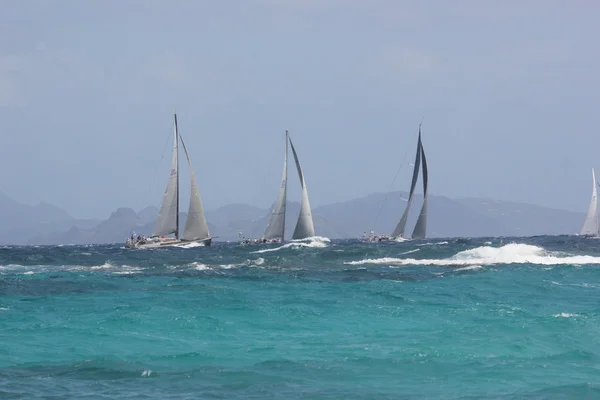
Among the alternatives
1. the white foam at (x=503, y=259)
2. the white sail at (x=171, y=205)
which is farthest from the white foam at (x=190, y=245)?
the white foam at (x=503, y=259)

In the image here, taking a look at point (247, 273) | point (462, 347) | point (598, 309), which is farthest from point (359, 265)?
point (462, 347)

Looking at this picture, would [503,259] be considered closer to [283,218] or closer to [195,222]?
[195,222]

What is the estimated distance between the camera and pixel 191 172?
88125 mm

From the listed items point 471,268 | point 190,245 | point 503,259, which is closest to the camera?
point 471,268

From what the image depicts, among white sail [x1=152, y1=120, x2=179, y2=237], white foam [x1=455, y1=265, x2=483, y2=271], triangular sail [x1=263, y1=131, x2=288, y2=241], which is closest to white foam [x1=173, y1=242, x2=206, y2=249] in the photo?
white sail [x1=152, y1=120, x2=179, y2=237]

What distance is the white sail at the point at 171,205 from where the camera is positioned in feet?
286

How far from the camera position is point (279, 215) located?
101938 mm

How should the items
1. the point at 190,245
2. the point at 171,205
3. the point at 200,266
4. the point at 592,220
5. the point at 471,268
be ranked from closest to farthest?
1. the point at 471,268
2. the point at 200,266
3. the point at 171,205
4. the point at 190,245
5. the point at 592,220

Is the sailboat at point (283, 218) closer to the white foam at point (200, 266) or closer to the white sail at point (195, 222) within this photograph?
the white sail at point (195, 222)

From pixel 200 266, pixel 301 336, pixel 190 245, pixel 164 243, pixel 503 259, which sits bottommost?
pixel 301 336

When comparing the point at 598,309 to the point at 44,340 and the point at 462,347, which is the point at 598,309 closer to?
the point at 462,347

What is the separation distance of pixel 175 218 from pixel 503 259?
4102 centimetres

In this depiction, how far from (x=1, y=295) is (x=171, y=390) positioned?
795 inches

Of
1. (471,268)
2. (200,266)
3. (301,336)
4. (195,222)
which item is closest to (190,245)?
(195,222)
